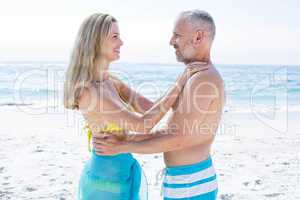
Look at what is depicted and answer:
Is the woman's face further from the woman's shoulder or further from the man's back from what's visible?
the man's back

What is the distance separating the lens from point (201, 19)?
232 centimetres

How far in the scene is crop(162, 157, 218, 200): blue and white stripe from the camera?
7.66 ft

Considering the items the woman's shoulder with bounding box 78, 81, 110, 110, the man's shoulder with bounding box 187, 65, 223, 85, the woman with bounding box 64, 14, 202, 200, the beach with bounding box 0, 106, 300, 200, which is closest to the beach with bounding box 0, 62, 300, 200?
the beach with bounding box 0, 106, 300, 200

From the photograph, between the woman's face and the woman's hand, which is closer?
the woman's hand

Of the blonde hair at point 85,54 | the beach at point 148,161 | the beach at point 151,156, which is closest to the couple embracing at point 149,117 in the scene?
the blonde hair at point 85,54

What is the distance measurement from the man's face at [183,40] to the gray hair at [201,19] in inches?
1.5

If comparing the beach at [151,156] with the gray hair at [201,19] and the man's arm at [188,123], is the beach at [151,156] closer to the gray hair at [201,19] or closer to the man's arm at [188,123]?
the man's arm at [188,123]


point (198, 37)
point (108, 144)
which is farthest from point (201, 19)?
point (108, 144)

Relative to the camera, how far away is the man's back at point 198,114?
2244mm

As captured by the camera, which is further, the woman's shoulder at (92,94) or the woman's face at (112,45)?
the woman's face at (112,45)

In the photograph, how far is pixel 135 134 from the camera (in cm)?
249

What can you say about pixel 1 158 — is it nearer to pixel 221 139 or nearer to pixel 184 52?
pixel 221 139

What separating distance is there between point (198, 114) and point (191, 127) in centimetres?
8

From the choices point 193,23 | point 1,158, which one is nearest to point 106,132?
point 193,23
